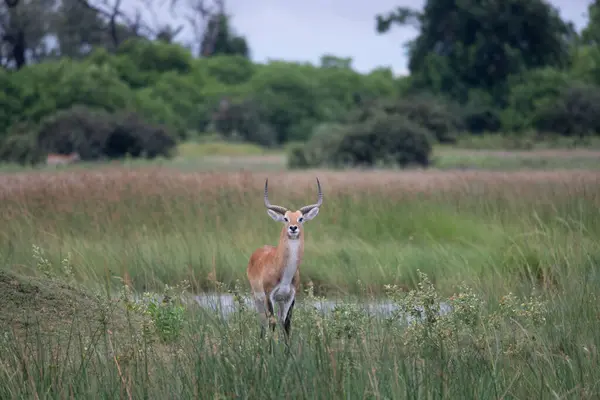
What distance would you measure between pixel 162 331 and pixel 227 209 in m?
7.12

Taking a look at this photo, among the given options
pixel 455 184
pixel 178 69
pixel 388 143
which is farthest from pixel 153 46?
pixel 455 184

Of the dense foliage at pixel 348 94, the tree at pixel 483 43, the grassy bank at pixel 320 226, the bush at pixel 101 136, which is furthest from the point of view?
the tree at pixel 483 43

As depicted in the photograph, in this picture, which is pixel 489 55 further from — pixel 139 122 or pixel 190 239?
pixel 190 239

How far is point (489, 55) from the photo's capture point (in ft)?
157

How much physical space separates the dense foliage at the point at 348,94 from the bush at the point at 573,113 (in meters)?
0.06

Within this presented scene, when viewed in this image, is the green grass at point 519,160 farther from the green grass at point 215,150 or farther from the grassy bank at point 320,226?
the green grass at point 215,150

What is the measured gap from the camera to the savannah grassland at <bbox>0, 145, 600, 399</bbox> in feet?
16.0

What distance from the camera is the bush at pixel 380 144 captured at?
28.1 m

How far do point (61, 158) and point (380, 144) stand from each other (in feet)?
36.4

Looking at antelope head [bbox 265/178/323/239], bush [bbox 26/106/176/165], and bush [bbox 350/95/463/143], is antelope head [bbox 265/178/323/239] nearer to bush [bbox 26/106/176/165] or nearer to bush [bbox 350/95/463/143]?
bush [bbox 350/95/463/143]

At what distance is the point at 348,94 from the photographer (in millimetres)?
66438

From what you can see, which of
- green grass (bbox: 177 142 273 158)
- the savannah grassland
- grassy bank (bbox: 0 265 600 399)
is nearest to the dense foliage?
green grass (bbox: 177 142 273 158)

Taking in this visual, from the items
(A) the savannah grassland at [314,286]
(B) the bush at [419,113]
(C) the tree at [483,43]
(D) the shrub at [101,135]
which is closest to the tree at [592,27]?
(C) the tree at [483,43]

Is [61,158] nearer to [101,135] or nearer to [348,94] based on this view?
[101,135]
